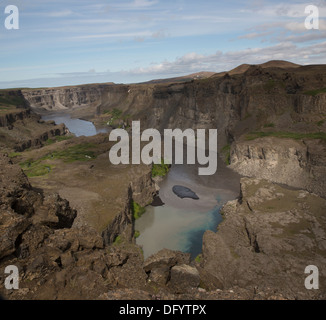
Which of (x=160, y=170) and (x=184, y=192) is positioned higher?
(x=160, y=170)

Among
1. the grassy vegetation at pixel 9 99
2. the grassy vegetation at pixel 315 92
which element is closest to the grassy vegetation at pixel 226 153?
the grassy vegetation at pixel 315 92

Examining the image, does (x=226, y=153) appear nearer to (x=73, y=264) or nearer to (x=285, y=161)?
(x=285, y=161)

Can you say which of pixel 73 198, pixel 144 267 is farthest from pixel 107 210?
pixel 144 267

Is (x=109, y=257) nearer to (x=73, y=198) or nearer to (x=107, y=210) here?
(x=107, y=210)

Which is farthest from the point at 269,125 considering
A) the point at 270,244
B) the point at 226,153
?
the point at 270,244

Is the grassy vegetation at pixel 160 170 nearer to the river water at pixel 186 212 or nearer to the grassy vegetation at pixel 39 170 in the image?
the river water at pixel 186 212
